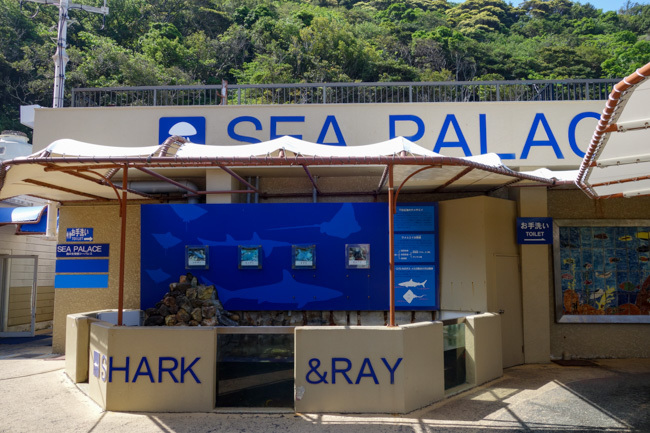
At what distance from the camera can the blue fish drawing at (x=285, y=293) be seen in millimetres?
9633

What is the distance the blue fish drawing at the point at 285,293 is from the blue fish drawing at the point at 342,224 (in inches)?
40.1

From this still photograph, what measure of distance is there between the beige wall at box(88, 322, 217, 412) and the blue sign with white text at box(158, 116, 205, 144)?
5.24 m

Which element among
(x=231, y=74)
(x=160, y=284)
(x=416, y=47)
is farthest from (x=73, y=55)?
(x=160, y=284)

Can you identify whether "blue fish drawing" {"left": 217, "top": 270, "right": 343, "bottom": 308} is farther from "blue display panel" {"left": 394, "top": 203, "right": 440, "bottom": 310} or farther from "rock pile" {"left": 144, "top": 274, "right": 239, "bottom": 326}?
"blue display panel" {"left": 394, "top": 203, "right": 440, "bottom": 310}

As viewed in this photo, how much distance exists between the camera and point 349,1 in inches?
Answer: 2763

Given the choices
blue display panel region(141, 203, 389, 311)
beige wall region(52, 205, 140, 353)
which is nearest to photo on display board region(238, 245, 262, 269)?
blue display panel region(141, 203, 389, 311)

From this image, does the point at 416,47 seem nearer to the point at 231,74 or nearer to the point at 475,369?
the point at 231,74

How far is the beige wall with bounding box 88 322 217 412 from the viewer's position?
6344mm

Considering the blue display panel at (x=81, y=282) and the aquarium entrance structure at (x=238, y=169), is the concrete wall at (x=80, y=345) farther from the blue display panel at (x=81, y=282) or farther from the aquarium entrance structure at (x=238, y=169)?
the blue display panel at (x=81, y=282)

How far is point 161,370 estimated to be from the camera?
6.38 metres

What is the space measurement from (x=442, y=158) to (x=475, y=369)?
3120 millimetres

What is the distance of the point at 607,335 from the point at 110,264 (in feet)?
31.6

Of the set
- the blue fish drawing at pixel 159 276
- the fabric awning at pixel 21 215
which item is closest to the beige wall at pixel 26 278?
the fabric awning at pixel 21 215

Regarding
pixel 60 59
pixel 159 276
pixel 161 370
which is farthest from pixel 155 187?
pixel 60 59
